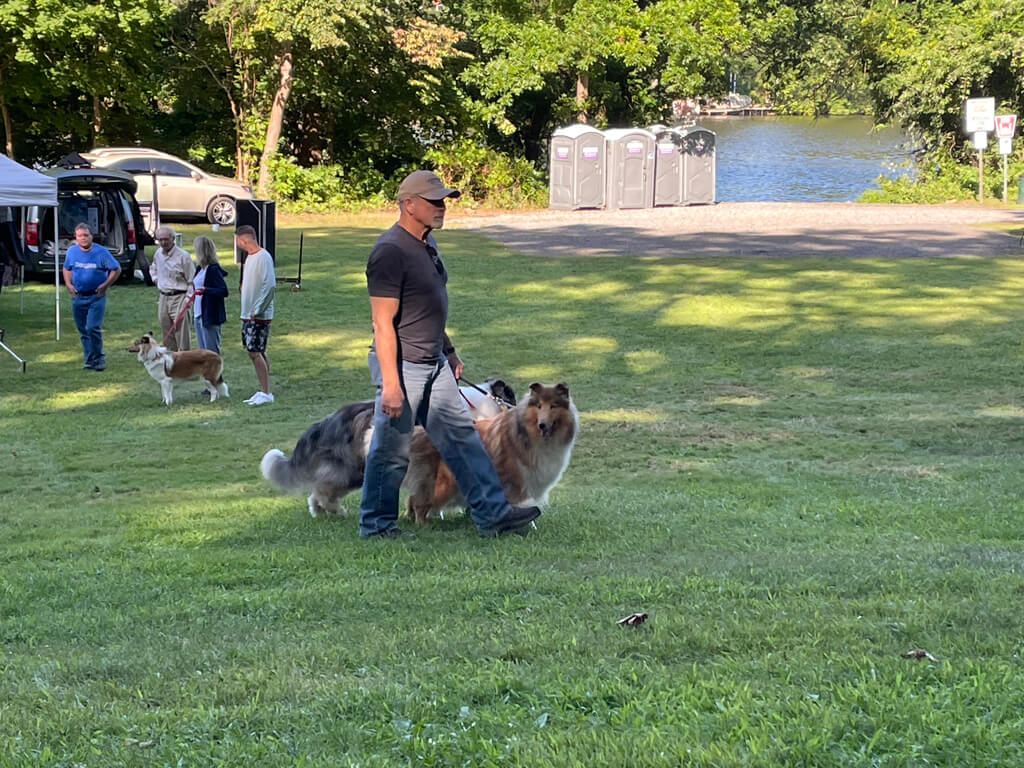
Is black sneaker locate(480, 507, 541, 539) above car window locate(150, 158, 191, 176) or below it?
below

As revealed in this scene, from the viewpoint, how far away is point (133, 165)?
31.5 m

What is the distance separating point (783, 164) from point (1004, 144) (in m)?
31.8

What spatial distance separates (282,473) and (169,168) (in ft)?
85.2

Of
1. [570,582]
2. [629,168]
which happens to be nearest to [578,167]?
[629,168]

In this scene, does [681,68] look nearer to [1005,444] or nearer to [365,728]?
[1005,444]

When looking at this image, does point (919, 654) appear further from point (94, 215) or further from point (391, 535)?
point (94, 215)

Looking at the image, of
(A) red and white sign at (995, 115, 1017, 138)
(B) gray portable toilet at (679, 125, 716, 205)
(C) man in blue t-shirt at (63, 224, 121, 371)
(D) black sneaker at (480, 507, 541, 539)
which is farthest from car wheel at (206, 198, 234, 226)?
(D) black sneaker at (480, 507, 541, 539)

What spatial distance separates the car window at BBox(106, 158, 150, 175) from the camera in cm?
3105

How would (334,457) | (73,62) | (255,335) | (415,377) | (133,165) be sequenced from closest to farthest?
(415,377) < (334,457) < (255,335) < (133,165) < (73,62)

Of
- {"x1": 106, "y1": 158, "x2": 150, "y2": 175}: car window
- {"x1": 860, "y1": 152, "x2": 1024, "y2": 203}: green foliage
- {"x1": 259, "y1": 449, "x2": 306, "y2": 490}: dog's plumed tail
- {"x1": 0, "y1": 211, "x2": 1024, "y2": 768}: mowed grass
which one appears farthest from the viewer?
{"x1": 860, "y1": 152, "x2": 1024, "y2": 203}: green foliage

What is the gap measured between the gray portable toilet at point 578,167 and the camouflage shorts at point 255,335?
85.6ft

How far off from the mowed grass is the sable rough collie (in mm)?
262

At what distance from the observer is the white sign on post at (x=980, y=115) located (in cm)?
3734

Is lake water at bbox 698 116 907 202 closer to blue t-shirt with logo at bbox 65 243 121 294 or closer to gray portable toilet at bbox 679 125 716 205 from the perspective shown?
gray portable toilet at bbox 679 125 716 205
